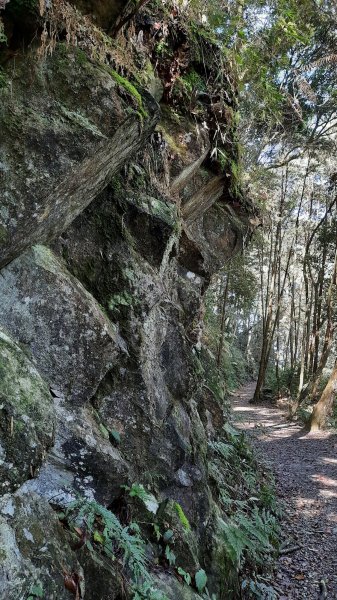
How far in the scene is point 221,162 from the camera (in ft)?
21.7

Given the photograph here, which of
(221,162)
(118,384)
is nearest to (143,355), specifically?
(118,384)

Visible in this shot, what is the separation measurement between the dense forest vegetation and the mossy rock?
1 cm

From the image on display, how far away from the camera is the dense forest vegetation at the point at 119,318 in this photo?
274 centimetres

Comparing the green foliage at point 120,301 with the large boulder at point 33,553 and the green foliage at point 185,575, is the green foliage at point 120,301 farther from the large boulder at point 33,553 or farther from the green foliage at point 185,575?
the green foliage at point 185,575

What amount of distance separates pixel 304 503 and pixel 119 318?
20.6 ft

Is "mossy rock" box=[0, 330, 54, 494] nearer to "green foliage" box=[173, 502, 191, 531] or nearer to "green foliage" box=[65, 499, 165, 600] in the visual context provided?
"green foliage" box=[65, 499, 165, 600]

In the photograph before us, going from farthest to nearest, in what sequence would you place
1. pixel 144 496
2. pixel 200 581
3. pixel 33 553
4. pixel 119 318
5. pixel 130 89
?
1. pixel 119 318
2. pixel 200 581
3. pixel 130 89
4. pixel 144 496
5. pixel 33 553

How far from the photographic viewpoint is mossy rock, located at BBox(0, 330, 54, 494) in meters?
2.30

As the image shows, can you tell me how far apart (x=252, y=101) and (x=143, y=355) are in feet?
29.1

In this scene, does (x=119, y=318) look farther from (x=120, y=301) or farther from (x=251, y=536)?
(x=251, y=536)

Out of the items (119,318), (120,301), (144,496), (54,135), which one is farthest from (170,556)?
(54,135)

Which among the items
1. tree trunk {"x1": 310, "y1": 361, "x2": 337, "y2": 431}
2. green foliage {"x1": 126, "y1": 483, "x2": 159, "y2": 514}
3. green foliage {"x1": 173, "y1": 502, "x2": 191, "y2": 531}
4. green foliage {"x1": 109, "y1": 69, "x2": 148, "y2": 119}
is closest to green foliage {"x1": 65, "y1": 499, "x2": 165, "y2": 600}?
green foliage {"x1": 126, "y1": 483, "x2": 159, "y2": 514}

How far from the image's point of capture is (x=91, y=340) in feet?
11.5

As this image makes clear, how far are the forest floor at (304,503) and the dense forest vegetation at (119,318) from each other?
0.04 metres
